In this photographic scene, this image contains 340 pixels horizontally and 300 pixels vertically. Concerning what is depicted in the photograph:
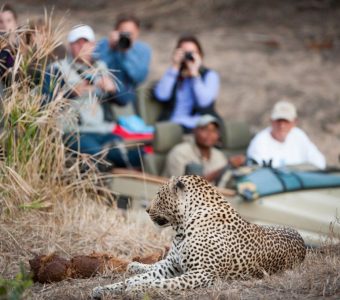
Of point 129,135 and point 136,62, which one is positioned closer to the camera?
point 129,135

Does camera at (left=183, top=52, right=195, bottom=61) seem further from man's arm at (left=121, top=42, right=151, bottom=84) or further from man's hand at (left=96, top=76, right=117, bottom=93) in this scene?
man's hand at (left=96, top=76, right=117, bottom=93)

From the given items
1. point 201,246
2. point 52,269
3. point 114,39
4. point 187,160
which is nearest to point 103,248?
point 52,269

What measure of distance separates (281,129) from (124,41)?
2.27 meters

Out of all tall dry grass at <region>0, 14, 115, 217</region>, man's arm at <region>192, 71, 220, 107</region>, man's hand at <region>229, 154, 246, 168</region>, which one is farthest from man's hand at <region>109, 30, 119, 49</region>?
tall dry grass at <region>0, 14, 115, 217</region>

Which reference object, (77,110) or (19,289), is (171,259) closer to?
(19,289)

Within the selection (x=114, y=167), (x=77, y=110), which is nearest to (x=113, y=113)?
(x=114, y=167)

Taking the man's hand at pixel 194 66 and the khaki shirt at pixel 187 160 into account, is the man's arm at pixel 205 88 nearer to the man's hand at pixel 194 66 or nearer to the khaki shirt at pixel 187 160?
the man's hand at pixel 194 66

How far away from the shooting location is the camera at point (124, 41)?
1150 cm

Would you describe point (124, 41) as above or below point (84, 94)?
above

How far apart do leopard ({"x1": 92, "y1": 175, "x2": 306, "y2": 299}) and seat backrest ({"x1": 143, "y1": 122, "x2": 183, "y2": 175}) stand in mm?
3586

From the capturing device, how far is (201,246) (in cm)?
632

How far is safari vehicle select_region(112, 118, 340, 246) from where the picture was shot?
866 cm

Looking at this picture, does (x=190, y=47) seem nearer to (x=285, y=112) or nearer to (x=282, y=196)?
(x=285, y=112)

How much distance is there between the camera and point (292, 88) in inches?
626
